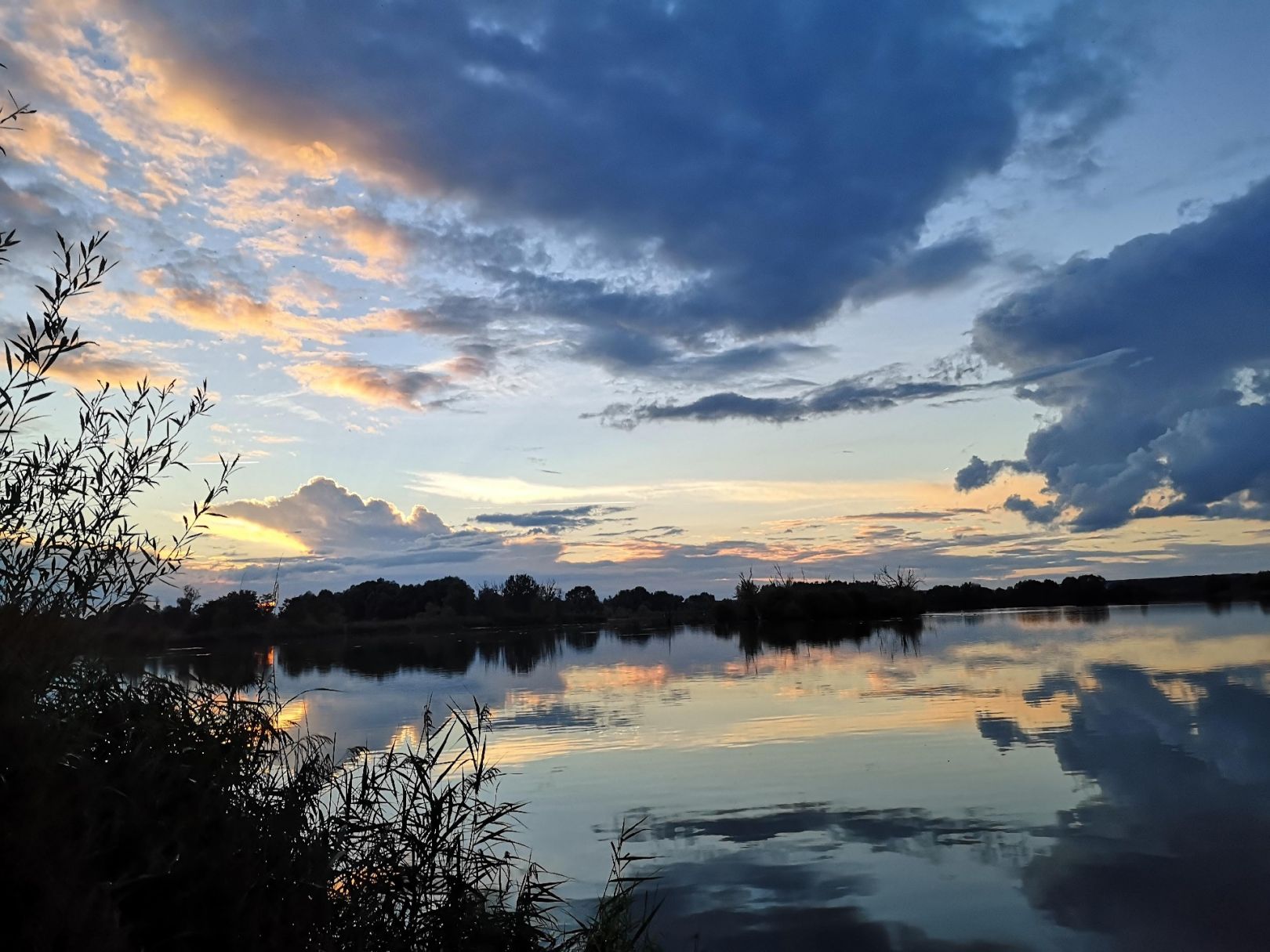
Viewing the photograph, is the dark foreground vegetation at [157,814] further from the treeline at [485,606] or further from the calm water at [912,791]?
the treeline at [485,606]

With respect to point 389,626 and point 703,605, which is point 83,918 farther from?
point 703,605

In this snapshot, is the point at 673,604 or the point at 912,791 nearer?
the point at 912,791

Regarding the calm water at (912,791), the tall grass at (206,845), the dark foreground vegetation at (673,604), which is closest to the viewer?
the tall grass at (206,845)

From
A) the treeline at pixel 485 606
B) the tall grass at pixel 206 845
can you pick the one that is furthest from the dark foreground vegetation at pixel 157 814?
the treeline at pixel 485 606

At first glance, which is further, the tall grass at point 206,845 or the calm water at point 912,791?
the calm water at point 912,791

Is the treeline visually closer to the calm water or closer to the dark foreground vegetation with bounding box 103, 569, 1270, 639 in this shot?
the dark foreground vegetation with bounding box 103, 569, 1270, 639

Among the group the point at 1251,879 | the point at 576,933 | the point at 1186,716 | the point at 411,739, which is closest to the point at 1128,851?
the point at 1251,879

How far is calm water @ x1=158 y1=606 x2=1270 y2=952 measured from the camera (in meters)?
7.21

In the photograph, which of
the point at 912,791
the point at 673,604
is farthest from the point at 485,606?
the point at 912,791

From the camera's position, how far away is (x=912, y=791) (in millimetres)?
10867

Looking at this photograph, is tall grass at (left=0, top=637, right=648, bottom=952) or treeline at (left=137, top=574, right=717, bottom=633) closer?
tall grass at (left=0, top=637, right=648, bottom=952)

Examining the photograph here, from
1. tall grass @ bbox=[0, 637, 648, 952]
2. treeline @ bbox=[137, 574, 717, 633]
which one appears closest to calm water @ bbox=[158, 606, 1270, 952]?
tall grass @ bbox=[0, 637, 648, 952]

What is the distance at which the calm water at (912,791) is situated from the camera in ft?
23.6

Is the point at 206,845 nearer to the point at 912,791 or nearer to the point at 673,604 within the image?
the point at 912,791
